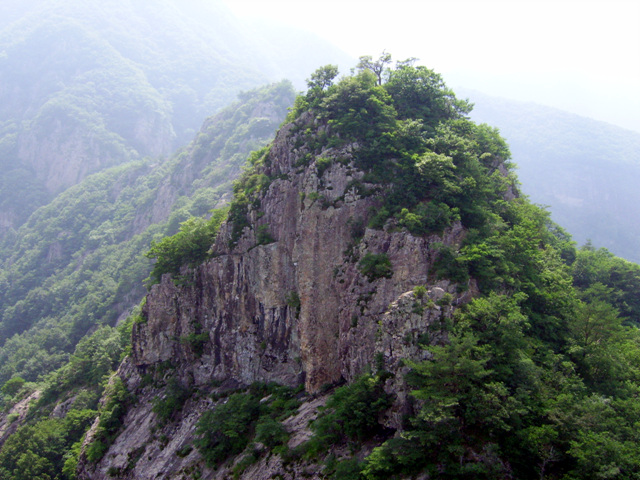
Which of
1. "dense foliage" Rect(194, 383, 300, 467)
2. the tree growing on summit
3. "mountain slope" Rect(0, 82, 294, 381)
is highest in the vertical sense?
the tree growing on summit


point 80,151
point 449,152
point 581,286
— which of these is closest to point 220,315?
point 449,152

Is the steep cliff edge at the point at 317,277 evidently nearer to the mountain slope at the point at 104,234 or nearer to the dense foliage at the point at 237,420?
the dense foliage at the point at 237,420

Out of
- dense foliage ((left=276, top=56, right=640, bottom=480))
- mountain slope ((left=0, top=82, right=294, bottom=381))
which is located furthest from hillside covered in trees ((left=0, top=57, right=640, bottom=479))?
mountain slope ((left=0, top=82, right=294, bottom=381))

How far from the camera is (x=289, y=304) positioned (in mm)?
38312

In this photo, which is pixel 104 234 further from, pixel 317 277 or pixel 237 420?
pixel 317 277

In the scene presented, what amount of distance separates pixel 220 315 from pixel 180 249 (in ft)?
31.7

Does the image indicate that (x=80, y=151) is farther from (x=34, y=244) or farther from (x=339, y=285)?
(x=339, y=285)

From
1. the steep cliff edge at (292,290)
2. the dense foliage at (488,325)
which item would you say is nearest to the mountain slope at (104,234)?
the steep cliff edge at (292,290)

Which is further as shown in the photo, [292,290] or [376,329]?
[292,290]

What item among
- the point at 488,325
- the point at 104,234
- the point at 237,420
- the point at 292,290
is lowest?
the point at 104,234

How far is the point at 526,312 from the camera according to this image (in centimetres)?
2869

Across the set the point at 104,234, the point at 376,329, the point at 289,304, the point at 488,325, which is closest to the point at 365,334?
the point at 376,329

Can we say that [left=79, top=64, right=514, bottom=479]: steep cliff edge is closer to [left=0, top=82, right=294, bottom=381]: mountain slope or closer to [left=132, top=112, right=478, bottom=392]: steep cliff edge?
[left=132, top=112, right=478, bottom=392]: steep cliff edge

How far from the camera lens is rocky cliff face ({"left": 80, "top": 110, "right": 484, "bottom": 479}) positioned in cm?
3028
